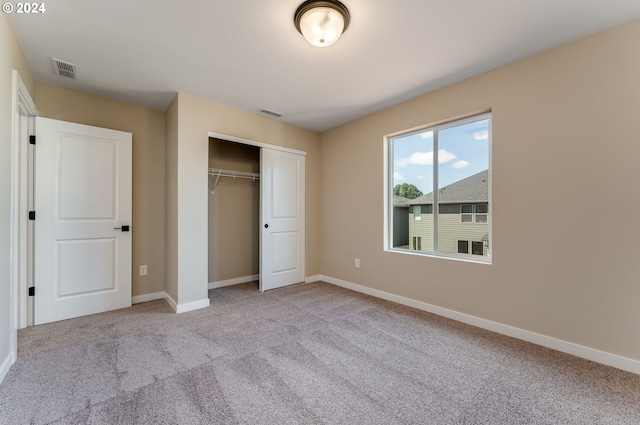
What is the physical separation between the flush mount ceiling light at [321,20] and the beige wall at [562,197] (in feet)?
5.35

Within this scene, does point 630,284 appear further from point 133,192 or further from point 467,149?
point 133,192

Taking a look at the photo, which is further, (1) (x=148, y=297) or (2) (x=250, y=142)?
(2) (x=250, y=142)

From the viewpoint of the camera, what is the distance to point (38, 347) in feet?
7.09

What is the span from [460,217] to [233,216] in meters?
3.18

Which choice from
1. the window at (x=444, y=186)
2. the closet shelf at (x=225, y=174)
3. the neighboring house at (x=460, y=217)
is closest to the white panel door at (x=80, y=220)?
the closet shelf at (x=225, y=174)

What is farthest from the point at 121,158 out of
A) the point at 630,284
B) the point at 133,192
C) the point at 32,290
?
the point at 630,284

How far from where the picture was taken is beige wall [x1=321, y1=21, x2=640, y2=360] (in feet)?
6.30

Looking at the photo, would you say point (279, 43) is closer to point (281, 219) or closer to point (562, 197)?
point (281, 219)

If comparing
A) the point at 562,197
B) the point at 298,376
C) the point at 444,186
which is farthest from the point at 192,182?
the point at 562,197

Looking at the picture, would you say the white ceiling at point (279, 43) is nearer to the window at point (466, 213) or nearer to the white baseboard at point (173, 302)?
the window at point (466, 213)

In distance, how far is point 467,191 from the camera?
2.84 metres

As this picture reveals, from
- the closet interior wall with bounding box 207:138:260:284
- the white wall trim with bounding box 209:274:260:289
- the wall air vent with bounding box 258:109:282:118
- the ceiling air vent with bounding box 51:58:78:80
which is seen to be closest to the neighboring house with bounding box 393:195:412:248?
the wall air vent with bounding box 258:109:282:118

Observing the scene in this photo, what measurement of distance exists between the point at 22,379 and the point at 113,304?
134 centimetres

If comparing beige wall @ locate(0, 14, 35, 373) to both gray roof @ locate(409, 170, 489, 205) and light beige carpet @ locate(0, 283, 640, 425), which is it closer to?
light beige carpet @ locate(0, 283, 640, 425)
